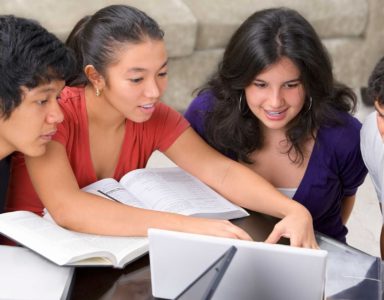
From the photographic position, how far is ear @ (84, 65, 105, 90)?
1350mm

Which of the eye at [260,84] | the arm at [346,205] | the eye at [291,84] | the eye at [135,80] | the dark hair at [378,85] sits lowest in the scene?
the arm at [346,205]

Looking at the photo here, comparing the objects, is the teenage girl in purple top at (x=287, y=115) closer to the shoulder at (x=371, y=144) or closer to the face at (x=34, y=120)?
the shoulder at (x=371, y=144)

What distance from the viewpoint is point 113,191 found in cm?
133

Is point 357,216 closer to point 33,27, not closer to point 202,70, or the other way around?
point 202,70

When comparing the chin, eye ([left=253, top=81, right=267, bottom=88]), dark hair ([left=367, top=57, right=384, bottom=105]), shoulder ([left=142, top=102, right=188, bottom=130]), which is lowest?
the chin

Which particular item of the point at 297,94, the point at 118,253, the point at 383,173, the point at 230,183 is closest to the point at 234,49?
the point at 297,94

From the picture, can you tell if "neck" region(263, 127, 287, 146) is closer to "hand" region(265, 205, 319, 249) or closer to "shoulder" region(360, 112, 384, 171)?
"shoulder" region(360, 112, 384, 171)

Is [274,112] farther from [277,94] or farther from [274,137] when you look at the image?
[274,137]

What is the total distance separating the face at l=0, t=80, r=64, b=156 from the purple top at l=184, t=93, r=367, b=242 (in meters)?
0.49

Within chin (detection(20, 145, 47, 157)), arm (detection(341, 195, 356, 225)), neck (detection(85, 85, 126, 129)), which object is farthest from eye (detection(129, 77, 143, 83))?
arm (detection(341, 195, 356, 225))

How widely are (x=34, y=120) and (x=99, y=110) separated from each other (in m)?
0.22

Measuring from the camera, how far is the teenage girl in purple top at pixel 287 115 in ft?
4.51

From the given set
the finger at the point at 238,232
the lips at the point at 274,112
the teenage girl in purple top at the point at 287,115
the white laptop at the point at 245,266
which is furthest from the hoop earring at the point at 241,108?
the white laptop at the point at 245,266

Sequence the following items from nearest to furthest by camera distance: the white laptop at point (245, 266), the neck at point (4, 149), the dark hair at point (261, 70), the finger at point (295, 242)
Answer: the white laptop at point (245, 266) < the finger at point (295, 242) < the neck at point (4, 149) < the dark hair at point (261, 70)
